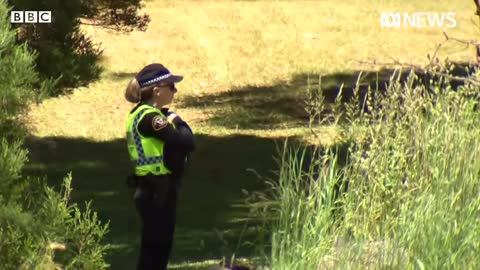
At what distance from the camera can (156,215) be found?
304 inches

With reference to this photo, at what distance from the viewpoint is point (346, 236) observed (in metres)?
6.02

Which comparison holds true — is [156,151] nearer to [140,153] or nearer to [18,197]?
[140,153]

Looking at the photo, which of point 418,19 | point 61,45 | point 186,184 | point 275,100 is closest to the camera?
point 61,45

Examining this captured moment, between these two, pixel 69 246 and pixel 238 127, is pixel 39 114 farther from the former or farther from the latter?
pixel 69 246

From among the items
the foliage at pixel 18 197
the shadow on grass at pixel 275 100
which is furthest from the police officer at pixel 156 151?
the shadow on grass at pixel 275 100

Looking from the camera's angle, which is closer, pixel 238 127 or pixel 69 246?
pixel 69 246

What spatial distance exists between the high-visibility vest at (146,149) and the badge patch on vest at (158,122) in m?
0.07

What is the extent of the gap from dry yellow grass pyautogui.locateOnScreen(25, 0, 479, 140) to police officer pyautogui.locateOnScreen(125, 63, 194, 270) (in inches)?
402

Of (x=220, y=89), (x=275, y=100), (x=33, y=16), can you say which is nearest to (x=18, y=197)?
(x=33, y=16)

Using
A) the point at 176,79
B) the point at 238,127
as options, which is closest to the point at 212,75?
the point at 238,127

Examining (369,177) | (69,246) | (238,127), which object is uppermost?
(369,177)

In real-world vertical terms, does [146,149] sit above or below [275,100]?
above

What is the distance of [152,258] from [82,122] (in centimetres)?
1053

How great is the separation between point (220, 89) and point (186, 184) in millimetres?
6111
